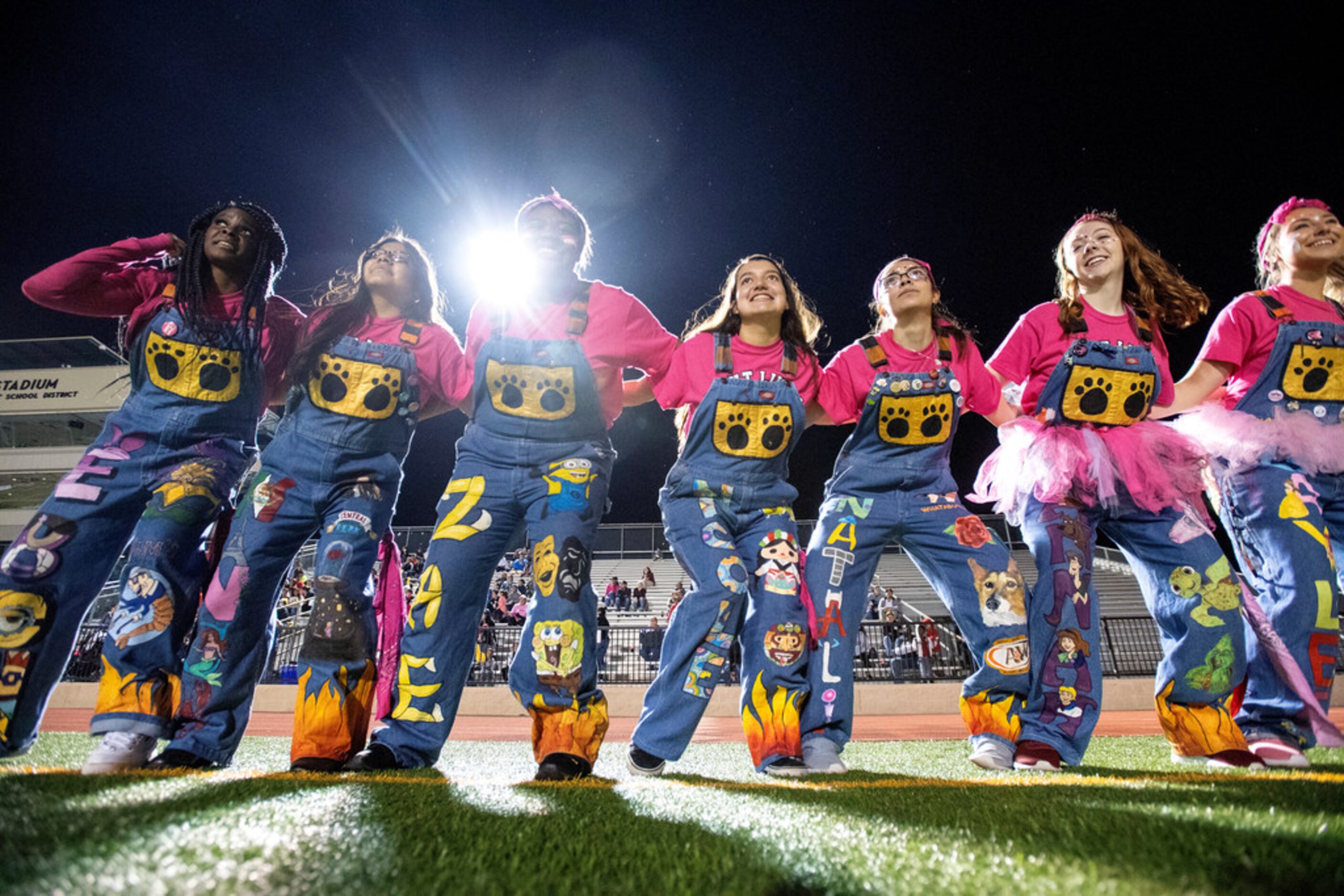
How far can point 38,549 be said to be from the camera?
7.57 feet

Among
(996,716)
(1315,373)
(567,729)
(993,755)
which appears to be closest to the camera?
(567,729)

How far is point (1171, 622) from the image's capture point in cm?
262

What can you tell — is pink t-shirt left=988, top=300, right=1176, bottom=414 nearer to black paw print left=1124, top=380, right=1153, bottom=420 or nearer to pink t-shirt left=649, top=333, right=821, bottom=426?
black paw print left=1124, top=380, right=1153, bottom=420

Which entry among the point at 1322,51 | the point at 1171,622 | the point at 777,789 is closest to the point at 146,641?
the point at 777,789

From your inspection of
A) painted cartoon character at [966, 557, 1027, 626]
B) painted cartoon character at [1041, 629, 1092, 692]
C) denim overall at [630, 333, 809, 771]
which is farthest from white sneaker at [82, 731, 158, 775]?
painted cartoon character at [1041, 629, 1092, 692]

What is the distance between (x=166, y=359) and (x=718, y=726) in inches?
266

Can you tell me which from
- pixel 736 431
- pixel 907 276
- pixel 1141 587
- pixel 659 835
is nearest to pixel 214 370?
pixel 736 431

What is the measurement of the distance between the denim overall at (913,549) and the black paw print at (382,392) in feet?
5.82

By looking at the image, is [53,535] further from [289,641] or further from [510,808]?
[289,641]

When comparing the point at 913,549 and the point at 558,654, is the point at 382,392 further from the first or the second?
the point at 913,549

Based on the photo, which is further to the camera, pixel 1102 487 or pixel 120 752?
pixel 1102 487

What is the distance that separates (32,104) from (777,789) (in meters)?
15.3

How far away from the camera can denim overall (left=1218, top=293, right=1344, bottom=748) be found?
262 centimetres

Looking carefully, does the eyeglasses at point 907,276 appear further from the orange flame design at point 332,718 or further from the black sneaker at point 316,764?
the black sneaker at point 316,764
